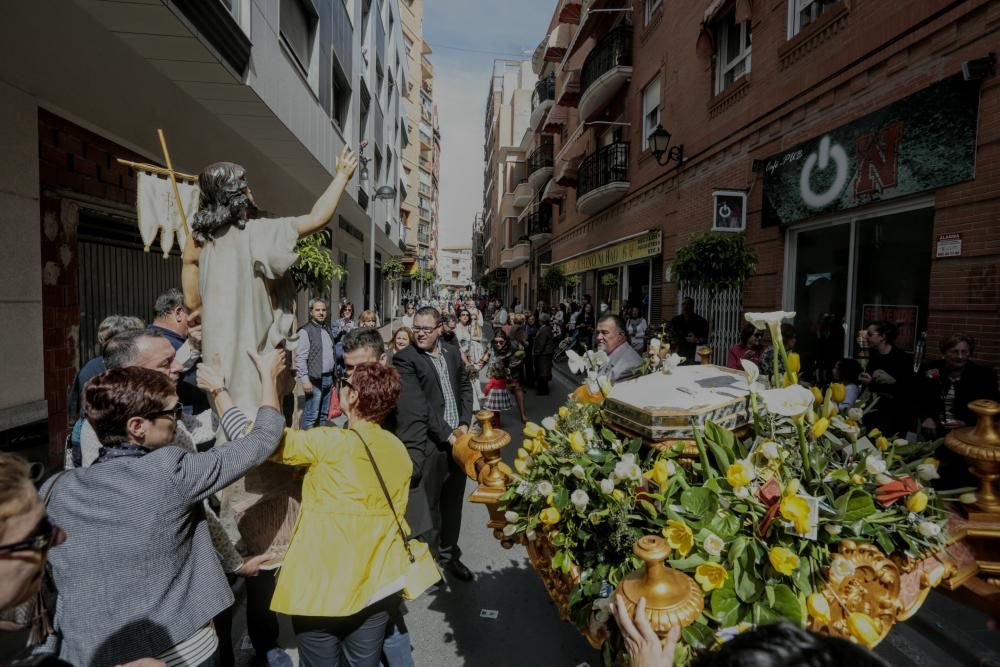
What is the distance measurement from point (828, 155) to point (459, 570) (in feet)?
23.1

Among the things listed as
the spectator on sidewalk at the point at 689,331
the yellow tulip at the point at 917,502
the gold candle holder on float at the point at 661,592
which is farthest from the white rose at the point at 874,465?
the spectator on sidewalk at the point at 689,331

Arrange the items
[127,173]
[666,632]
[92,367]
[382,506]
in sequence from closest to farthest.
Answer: [666,632] → [382,506] → [92,367] → [127,173]

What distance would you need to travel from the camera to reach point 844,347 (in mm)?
7305

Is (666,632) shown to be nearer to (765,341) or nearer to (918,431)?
(918,431)

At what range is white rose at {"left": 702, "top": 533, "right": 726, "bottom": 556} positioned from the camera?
158cm

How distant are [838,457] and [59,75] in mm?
6302

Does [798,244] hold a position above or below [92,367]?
above

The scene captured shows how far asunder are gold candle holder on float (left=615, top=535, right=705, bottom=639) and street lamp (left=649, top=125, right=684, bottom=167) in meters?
11.3

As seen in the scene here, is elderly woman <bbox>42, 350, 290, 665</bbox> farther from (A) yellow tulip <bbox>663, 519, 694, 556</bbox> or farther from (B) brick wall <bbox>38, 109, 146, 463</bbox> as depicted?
(B) brick wall <bbox>38, 109, 146, 463</bbox>

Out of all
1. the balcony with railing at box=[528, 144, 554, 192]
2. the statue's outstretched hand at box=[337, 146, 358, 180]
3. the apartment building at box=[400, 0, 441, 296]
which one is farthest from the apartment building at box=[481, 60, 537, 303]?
the statue's outstretched hand at box=[337, 146, 358, 180]

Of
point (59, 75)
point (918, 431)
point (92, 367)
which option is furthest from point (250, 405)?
point (918, 431)

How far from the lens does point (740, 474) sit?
167 centimetres

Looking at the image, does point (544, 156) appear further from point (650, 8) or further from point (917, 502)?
point (917, 502)

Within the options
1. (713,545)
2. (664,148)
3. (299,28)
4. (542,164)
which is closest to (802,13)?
(664,148)
